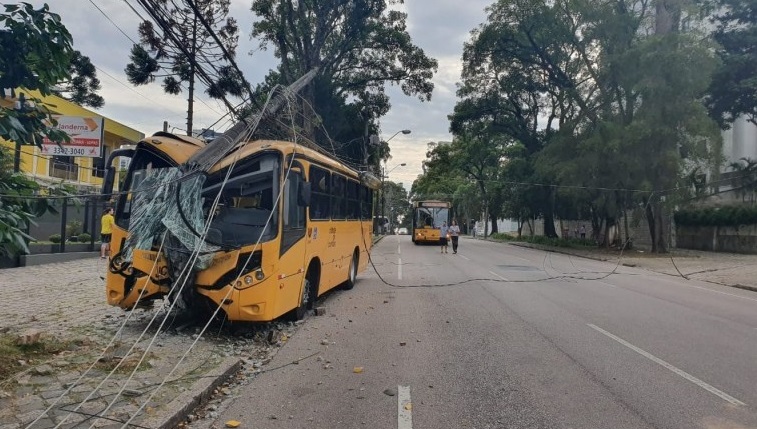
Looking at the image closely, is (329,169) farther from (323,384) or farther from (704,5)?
(704,5)

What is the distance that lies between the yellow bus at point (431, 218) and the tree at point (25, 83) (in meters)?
34.1

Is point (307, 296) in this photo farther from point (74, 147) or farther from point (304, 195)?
point (74, 147)

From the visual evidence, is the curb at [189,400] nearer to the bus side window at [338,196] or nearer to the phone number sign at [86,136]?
the bus side window at [338,196]

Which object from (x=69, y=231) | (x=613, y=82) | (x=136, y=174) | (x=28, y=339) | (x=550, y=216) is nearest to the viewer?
(x=28, y=339)

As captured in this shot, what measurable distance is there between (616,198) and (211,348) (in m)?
29.2

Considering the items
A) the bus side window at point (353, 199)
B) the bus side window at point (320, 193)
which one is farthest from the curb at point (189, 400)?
the bus side window at point (353, 199)

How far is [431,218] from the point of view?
38.9 meters

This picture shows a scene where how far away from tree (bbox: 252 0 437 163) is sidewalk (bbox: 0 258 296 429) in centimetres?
1767

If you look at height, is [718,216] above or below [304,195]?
above

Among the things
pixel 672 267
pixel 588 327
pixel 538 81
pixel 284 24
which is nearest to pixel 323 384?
pixel 588 327

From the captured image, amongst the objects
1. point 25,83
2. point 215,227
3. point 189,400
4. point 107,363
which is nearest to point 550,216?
point 215,227

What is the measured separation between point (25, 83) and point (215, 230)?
10.5 feet

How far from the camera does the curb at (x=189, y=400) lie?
4.72 m

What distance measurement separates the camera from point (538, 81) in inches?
1610
